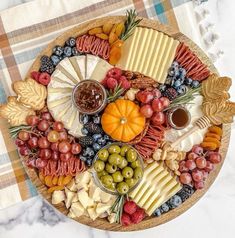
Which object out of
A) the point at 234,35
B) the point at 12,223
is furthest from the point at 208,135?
the point at 12,223

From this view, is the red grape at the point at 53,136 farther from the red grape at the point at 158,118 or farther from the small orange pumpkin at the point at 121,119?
the red grape at the point at 158,118

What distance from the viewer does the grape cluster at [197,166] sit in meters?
1.54

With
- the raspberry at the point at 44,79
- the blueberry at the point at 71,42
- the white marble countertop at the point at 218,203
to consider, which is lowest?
the white marble countertop at the point at 218,203

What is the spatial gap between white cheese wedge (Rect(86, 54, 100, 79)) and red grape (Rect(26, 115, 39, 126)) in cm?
18

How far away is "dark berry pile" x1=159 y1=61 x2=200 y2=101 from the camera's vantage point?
61.0 inches

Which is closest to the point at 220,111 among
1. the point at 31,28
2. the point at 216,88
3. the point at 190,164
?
the point at 216,88

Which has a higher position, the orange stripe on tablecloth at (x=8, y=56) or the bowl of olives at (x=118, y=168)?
the orange stripe on tablecloth at (x=8, y=56)

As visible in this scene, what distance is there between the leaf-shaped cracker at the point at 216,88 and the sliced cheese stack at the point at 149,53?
11 centimetres

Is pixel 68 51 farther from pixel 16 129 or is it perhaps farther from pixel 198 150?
pixel 198 150

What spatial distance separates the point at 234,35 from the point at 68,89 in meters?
0.52

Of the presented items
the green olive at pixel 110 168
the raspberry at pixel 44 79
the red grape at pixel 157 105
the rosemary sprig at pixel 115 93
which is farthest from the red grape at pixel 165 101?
the raspberry at pixel 44 79

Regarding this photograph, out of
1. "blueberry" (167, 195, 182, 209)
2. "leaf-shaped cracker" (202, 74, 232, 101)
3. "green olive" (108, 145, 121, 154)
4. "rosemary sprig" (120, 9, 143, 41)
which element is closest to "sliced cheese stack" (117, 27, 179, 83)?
"rosemary sprig" (120, 9, 143, 41)

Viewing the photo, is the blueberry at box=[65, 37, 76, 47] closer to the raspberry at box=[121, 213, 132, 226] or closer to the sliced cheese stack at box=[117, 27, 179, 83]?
the sliced cheese stack at box=[117, 27, 179, 83]

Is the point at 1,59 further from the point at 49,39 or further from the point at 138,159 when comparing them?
the point at 138,159
